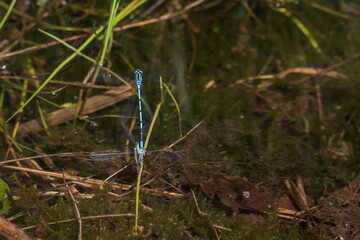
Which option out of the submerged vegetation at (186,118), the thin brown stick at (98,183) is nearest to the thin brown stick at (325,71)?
the submerged vegetation at (186,118)

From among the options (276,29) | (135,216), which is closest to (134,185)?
(135,216)

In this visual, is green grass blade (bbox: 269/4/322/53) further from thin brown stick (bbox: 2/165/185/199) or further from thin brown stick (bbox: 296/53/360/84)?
thin brown stick (bbox: 2/165/185/199)

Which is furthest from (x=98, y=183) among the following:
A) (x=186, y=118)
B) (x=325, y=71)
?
(x=325, y=71)

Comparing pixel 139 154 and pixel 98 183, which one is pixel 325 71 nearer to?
pixel 139 154

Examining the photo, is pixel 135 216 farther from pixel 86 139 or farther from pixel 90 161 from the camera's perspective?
pixel 86 139

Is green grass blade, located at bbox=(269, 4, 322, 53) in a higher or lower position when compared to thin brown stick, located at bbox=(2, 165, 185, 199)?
higher

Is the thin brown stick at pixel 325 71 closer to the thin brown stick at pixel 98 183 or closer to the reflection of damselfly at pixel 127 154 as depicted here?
the reflection of damselfly at pixel 127 154

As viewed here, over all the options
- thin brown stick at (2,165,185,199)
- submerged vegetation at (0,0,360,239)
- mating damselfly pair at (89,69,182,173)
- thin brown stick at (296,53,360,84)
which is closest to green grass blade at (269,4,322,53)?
submerged vegetation at (0,0,360,239)

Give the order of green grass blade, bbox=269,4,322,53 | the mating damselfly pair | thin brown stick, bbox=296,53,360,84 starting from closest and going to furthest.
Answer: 1. the mating damselfly pair
2. thin brown stick, bbox=296,53,360,84
3. green grass blade, bbox=269,4,322,53
